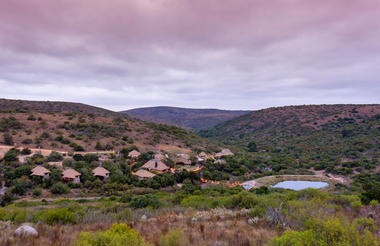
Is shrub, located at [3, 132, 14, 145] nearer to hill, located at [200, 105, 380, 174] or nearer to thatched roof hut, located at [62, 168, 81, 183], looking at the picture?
thatched roof hut, located at [62, 168, 81, 183]

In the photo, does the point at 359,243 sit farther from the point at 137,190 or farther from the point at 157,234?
the point at 137,190

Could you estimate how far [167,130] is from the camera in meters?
51.8

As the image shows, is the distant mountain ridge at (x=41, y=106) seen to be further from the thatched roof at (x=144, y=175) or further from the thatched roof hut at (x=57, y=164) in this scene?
the thatched roof at (x=144, y=175)

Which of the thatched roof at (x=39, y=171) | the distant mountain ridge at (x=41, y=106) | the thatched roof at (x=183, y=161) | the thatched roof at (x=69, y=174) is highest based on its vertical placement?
the distant mountain ridge at (x=41, y=106)

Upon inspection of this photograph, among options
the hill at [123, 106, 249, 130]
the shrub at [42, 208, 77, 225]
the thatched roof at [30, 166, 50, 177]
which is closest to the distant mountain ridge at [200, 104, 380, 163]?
the shrub at [42, 208, 77, 225]

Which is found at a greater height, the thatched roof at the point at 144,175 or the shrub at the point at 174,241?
the shrub at the point at 174,241

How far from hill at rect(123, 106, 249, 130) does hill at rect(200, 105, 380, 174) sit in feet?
178

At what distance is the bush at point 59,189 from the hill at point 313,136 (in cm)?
2851

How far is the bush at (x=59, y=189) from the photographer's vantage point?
18859 mm

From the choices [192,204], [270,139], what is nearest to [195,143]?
[270,139]

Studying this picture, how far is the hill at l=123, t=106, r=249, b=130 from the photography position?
14612cm

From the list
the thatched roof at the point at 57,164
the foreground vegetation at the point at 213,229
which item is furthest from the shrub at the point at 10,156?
the foreground vegetation at the point at 213,229

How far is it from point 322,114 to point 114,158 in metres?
69.0

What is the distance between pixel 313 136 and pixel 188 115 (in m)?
123
